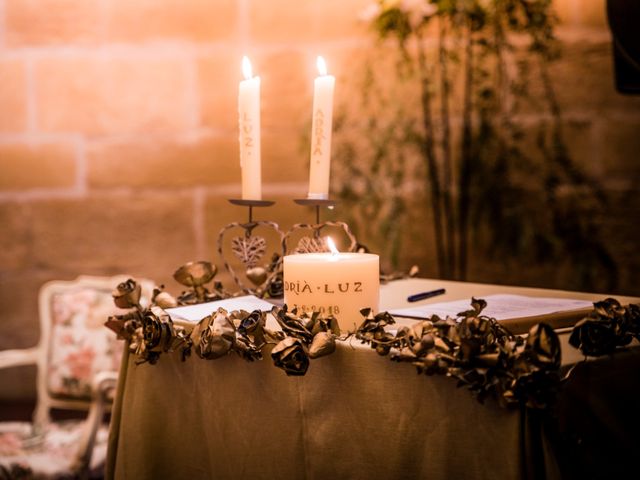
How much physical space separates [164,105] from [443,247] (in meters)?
1.08

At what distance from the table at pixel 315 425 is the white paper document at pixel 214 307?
6 centimetres

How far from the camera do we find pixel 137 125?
238 cm

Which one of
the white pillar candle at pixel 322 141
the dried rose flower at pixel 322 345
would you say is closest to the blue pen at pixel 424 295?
the white pillar candle at pixel 322 141

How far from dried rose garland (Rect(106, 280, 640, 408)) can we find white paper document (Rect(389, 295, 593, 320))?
0.29ft

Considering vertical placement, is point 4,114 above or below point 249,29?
below

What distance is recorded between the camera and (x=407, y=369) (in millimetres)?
699

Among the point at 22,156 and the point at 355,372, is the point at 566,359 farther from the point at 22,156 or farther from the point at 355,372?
the point at 22,156

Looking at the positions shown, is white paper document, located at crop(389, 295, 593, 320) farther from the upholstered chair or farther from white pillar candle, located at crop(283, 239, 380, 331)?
the upholstered chair

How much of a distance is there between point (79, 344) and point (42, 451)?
13.7 inches

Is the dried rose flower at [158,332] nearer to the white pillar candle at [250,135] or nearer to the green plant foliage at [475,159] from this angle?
the white pillar candle at [250,135]

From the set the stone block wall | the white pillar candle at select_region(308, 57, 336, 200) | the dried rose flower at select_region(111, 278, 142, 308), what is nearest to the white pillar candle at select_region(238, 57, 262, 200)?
the white pillar candle at select_region(308, 57, 336, 200)

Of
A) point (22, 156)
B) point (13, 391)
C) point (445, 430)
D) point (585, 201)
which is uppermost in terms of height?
point (22, 156)

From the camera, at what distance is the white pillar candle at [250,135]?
0.97 metres

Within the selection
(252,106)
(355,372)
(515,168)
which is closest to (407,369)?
(355,372)
